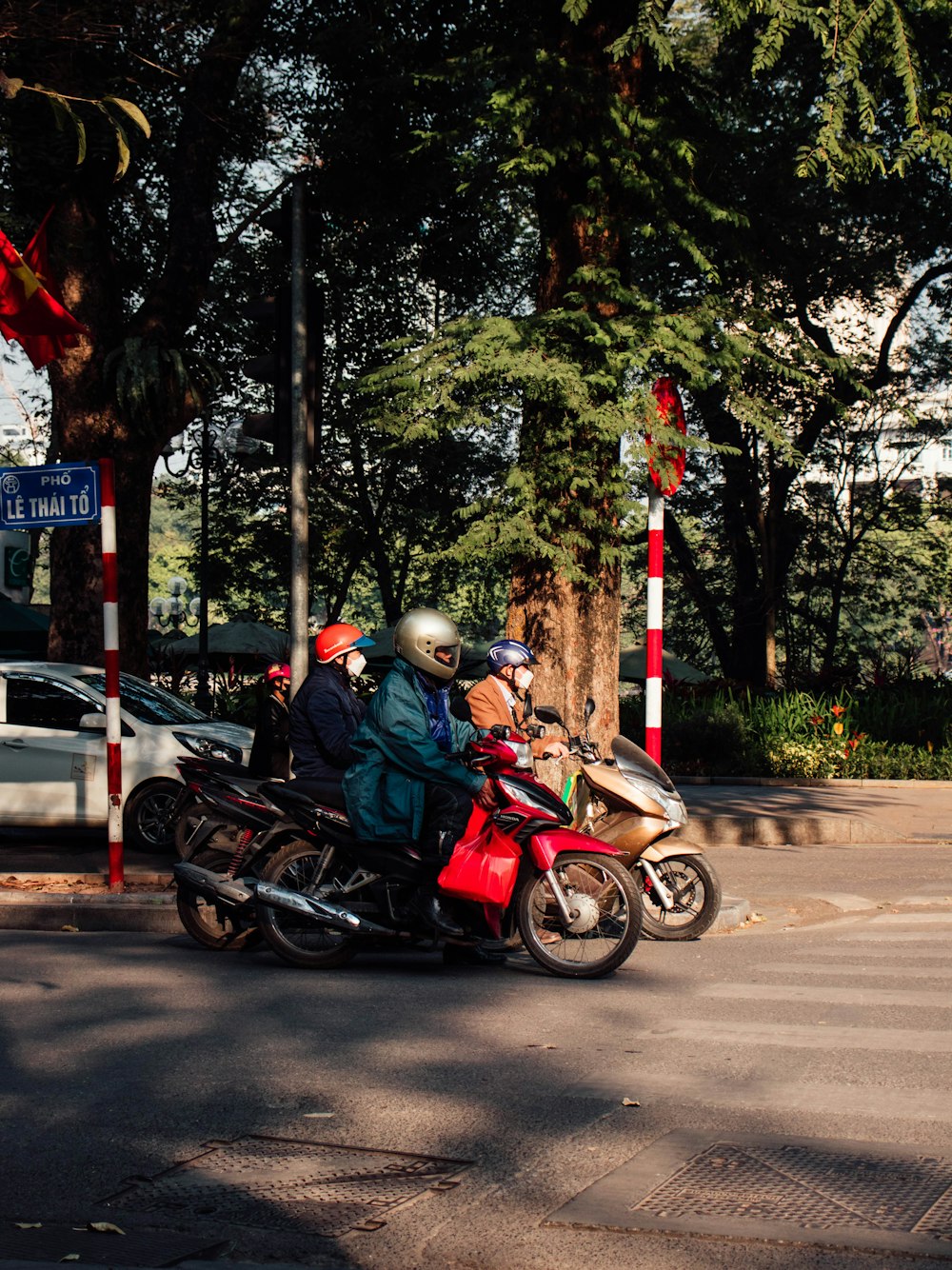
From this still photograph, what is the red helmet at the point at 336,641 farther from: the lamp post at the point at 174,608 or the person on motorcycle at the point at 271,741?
the lamp post at the point at 174,608

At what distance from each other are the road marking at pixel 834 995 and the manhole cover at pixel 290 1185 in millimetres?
2967

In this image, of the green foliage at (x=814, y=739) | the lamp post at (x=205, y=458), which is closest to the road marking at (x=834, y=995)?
the green foliage at (x=814, y=739)

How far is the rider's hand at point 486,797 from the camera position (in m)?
7.80

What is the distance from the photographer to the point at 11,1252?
12.9 feet

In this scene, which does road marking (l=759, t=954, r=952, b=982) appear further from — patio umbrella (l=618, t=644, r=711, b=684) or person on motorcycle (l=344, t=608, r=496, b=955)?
patio umbrella (l=618, t=644, r=711, b=684)

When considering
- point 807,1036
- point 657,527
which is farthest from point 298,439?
point 807,1036

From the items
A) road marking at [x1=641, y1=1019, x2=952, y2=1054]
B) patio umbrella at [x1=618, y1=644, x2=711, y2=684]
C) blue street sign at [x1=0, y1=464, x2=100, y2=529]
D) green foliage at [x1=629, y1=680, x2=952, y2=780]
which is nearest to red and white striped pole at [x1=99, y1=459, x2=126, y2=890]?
blue street sign at [x1=0, y1=464, x2=100, y2=529]

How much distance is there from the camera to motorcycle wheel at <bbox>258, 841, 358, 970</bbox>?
815 centimetres

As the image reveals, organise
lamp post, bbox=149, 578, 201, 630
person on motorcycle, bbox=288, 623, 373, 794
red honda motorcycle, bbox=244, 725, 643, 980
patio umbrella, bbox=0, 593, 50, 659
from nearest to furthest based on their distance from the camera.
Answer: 1. red honda motorcycle, bbox=244, 725, 643, 980
2. person on motorcycle, bbox=288, 623, 373, 794
3. patio umbrella, bbox=0, 593, 50, 659
4. lamp post, bbox=149, 578, 201, 630

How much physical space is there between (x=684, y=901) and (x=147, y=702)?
693 centimetres

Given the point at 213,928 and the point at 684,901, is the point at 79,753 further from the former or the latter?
the point at 684,901

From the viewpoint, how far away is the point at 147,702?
48.0 ft

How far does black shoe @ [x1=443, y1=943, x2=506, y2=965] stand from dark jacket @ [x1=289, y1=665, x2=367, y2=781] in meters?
1.27

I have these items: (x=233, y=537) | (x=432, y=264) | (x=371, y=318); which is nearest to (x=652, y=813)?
(x=432, y=264)
